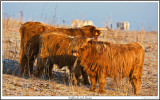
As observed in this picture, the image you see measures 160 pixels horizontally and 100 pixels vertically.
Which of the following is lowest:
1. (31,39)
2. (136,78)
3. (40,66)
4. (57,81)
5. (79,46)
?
(57,81)

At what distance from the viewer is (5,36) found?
554 inches

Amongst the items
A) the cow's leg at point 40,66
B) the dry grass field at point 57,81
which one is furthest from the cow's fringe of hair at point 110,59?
the cow's leg at point 40,66

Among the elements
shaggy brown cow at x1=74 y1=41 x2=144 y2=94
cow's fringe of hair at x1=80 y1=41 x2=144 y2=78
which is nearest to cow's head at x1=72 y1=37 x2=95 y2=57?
shaggy brown cow at x1=74 y1=41 x2=144 y2=94

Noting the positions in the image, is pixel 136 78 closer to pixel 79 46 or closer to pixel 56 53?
pixel 79 46

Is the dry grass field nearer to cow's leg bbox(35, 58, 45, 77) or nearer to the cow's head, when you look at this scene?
cow's leg bbox(35, 58, 45, 77)

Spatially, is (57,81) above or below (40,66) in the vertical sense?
below

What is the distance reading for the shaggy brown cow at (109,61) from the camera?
21.7ft

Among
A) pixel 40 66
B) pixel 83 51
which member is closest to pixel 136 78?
pixel 83 51

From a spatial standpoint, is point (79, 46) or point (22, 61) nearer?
point (79, 46)

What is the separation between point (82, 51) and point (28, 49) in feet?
9.72

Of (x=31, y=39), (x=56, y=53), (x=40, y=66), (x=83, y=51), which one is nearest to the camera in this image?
(x=83, y=51)

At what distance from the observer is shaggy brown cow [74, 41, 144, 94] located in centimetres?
663

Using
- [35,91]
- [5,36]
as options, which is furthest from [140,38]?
[35,91]

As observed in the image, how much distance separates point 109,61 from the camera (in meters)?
6.67
